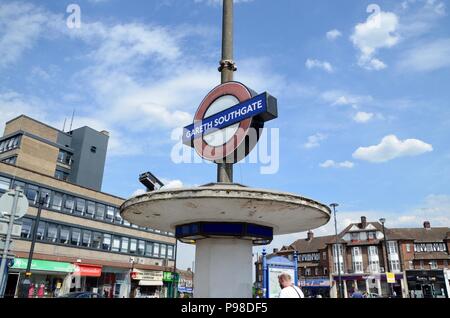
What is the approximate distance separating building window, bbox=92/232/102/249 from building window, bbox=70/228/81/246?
7.03ft

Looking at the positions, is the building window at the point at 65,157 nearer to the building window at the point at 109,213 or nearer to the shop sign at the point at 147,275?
the building window at the point at 109,213

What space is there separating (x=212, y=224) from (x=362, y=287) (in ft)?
214

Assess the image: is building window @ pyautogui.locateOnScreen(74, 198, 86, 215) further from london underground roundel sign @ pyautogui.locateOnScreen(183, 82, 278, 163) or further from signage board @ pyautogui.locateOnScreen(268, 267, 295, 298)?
london underground roundel sign @ pyautogui.locateOnScreen(183, 82, 278, 163)

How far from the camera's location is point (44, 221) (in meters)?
38.9

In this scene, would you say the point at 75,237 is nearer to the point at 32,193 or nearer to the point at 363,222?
the point at 32,193

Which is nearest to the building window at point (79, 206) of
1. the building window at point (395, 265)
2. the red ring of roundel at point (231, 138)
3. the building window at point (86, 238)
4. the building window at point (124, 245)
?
the building window at point (86, 238)

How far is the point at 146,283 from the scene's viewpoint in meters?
49.0

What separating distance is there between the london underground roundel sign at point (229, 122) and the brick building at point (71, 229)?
2629 cm

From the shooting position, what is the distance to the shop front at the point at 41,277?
34031mm

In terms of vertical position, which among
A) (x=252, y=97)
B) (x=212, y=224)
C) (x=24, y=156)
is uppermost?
(x=24, y=156)
